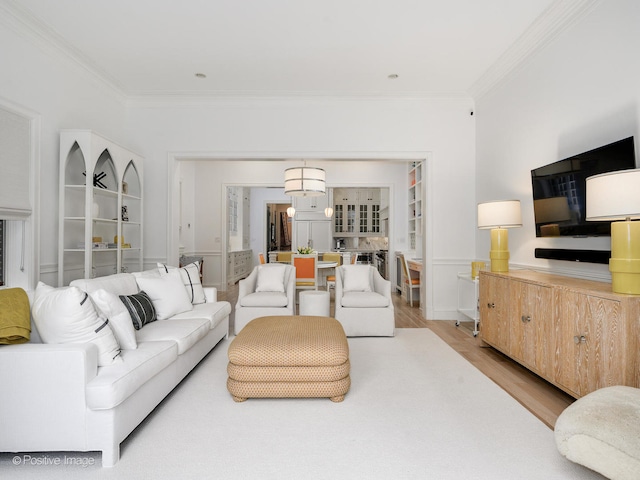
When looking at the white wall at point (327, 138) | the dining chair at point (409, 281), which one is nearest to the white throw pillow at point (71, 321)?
the white wall at point (327, 138)

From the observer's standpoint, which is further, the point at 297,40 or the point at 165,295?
the point at 297,40

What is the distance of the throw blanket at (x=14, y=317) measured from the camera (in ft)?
6.18

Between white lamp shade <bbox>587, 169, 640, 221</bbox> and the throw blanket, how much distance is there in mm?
3300

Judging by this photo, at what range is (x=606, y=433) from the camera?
4.98ft

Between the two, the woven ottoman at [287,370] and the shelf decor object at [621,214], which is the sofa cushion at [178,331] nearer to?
the woven ottoman at [287,370]

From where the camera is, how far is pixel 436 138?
16.9 ft

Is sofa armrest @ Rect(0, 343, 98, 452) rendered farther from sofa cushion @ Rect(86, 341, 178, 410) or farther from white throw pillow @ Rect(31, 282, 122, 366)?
white throw pillow @ Rect(31, 282, 122, 366)

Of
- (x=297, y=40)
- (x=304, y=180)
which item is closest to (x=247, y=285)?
(x=304, y=180)

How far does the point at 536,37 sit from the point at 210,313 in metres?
4.11

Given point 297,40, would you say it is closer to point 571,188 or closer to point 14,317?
point 571,188

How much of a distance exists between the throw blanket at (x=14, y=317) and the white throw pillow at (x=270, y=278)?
270cm

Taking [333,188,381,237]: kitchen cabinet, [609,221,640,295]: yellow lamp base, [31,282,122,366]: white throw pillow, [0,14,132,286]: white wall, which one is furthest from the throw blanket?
[333,188,381,237]: kitchen cabinet

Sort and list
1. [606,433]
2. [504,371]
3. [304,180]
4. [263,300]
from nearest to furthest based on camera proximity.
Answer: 1. [606,433]
2. [504,371]
3. [263,300]
4. [304,180]

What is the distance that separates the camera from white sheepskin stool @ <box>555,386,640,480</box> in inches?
56.8
